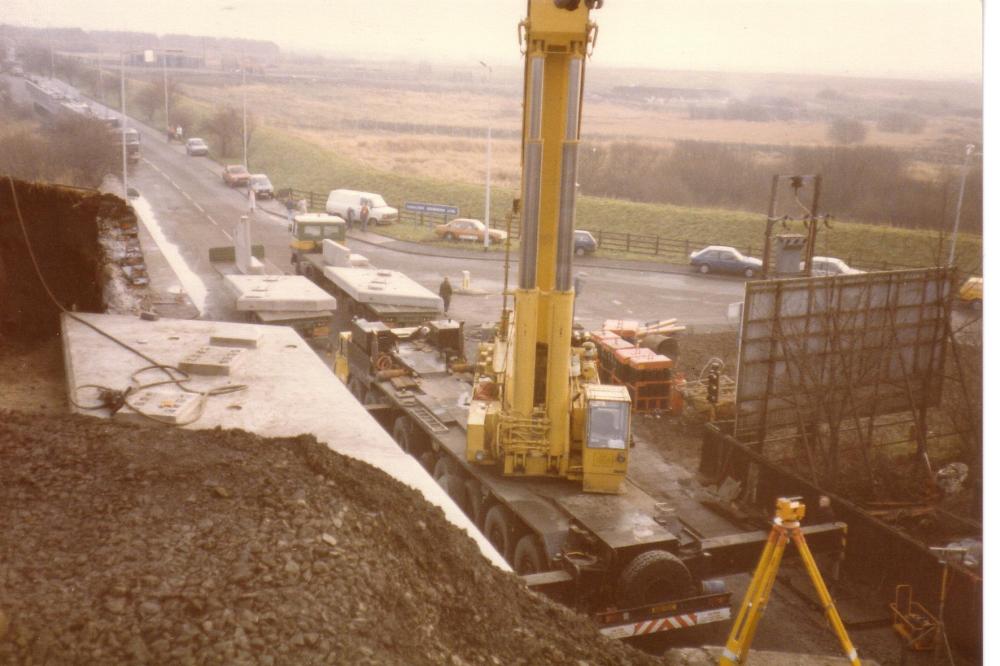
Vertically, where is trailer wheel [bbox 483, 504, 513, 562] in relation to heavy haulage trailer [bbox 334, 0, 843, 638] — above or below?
below

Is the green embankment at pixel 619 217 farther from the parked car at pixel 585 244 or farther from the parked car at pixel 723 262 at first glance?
the parked car at pixel 723 262

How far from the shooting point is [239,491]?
7496mm

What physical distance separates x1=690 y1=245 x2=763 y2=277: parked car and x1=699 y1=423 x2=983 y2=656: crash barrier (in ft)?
80.6

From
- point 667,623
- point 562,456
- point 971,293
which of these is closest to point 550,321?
point 562,456

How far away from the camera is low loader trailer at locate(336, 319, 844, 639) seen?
433 inches

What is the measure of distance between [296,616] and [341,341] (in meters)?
16.4

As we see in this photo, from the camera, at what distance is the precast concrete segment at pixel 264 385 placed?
11273 millimetres

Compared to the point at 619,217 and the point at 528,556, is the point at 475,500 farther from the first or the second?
the point at 619,217

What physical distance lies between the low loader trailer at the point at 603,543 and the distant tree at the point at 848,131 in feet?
106

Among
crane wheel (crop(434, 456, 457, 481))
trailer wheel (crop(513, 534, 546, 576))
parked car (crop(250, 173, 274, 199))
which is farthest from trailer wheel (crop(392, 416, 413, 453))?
parked car (crop(250, 173, 274, 199))

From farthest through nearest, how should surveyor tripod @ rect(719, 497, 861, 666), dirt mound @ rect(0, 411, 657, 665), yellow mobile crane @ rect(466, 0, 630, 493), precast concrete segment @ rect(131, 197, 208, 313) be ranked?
precast concrete segment @ rect(131, 197, 208, 313) → yellow mobile crane @ rect(466, 0, 630, 493) → surveyor tripod @ rect(719, 497, 861, 666) → dirt mound @ rect(0, 411, 657, 665)

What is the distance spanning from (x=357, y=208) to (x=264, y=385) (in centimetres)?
3549

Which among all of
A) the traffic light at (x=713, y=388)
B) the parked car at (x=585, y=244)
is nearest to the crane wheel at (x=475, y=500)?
the traffic light at (x=713, y=388)

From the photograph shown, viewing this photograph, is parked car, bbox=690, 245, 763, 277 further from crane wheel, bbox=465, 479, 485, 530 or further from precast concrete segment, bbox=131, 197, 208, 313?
crane wheel, bbox=465, 479, 485, 530
